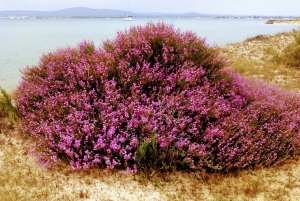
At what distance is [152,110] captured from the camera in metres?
4.82

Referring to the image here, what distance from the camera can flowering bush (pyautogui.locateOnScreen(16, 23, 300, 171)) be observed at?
14.8 ft

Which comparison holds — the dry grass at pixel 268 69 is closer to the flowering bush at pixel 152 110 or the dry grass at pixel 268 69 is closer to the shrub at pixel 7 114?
the flowering bush at pixel 152 110

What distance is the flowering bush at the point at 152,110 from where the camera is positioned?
4500mm

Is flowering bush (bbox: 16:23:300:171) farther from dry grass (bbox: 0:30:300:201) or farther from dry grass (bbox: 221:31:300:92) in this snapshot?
dry grass (bbox: 221:31:300:92)

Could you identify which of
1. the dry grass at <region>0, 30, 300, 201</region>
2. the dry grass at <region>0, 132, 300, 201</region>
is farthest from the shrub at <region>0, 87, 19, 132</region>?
the dry grass at <region>0, 132, 300, 201</region>

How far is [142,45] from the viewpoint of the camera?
18.0ft

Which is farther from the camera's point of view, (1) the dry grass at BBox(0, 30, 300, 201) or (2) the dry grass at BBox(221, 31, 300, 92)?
(2) the dry grass at BBox(221, 31, 300, 92)

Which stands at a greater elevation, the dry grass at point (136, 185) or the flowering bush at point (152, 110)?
the flowering bush at point (152, 110)

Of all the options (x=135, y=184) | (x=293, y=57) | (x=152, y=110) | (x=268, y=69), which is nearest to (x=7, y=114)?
(x=152, y=110)

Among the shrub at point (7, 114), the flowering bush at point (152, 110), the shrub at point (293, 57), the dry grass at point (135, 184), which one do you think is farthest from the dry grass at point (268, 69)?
the shrub at point (7, 114)

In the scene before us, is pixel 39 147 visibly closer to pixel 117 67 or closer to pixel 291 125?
pixel 117 67

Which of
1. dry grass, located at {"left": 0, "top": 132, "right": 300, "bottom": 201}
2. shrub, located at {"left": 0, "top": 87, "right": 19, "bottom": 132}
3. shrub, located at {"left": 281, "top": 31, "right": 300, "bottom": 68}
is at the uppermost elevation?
shrub, located at {"left": 281, "top": 31, "right": 300, "bottom": 68}

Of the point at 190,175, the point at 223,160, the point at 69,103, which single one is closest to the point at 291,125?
the point at 223,160

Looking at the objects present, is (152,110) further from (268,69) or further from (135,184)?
(268,69)
